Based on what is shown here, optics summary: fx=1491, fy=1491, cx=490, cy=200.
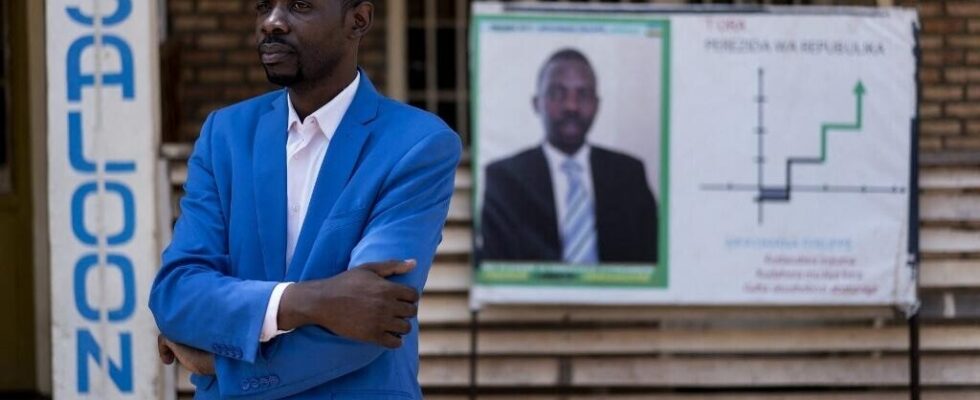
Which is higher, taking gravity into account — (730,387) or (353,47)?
(353,47)

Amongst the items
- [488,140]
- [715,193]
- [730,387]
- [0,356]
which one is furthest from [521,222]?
[0,356]

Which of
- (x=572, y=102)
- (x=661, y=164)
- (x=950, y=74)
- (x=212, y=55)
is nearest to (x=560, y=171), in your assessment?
(x=572, y=102)

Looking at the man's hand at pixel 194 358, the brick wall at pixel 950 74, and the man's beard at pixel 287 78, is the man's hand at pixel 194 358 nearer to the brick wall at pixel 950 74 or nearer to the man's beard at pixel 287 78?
the man's beard at pixel 287 78

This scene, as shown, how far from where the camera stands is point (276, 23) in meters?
2.75

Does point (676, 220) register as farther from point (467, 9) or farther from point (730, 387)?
point (467, 9)

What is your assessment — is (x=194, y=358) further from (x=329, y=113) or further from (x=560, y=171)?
(x=560, y=171)

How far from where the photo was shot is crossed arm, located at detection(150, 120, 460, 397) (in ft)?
8.62

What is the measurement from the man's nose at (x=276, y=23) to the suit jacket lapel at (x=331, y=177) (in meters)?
0.20

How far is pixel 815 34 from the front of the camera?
20.4 ft

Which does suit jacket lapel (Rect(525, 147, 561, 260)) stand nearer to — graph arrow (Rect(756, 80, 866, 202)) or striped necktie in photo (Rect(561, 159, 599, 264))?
striped necktie in photo (Rect(561, 159, 599, 264))

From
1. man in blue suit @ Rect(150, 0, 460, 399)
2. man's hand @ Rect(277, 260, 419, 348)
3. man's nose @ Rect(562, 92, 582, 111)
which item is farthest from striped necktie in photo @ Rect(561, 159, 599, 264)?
man's hand @ Rect(277, 260, 419, 348)

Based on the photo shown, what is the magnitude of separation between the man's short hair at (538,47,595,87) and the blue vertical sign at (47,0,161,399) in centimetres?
157

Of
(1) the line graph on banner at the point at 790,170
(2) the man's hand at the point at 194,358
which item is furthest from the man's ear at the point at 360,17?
(1) the line graph on banner at the point at 790,170

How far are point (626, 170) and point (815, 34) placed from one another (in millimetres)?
972
